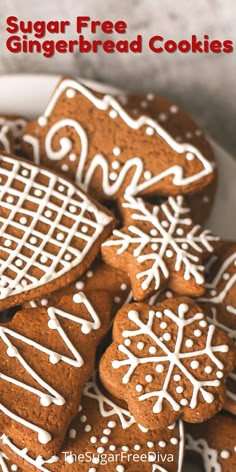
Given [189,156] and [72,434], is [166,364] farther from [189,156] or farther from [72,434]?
[189,156]

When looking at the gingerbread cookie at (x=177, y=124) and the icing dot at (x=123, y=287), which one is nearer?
the icing dot at (x=123, y=287)

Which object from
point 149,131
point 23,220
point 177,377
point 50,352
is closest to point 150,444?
point 177,377

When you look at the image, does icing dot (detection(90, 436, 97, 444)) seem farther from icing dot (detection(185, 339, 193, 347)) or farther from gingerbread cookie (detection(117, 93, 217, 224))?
gingerbread cookie (detection(117, 93, 217, 224))

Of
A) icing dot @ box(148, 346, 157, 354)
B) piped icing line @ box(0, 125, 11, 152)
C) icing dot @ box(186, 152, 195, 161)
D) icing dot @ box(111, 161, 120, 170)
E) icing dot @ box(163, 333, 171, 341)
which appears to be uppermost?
piped icing line @ box(0, 125, 11, 152)

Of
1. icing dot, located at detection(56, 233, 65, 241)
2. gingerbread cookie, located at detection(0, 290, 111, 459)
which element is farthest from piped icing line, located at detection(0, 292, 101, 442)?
icing dot, located at detection(56, 233, 65, 241)

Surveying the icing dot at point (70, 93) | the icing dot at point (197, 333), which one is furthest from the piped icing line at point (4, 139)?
the icing dot at point (197, 333)

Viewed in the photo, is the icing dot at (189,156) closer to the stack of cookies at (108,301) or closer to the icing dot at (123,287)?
the stack of cookies at (108,301)

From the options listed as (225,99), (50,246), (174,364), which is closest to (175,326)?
(174,364)
